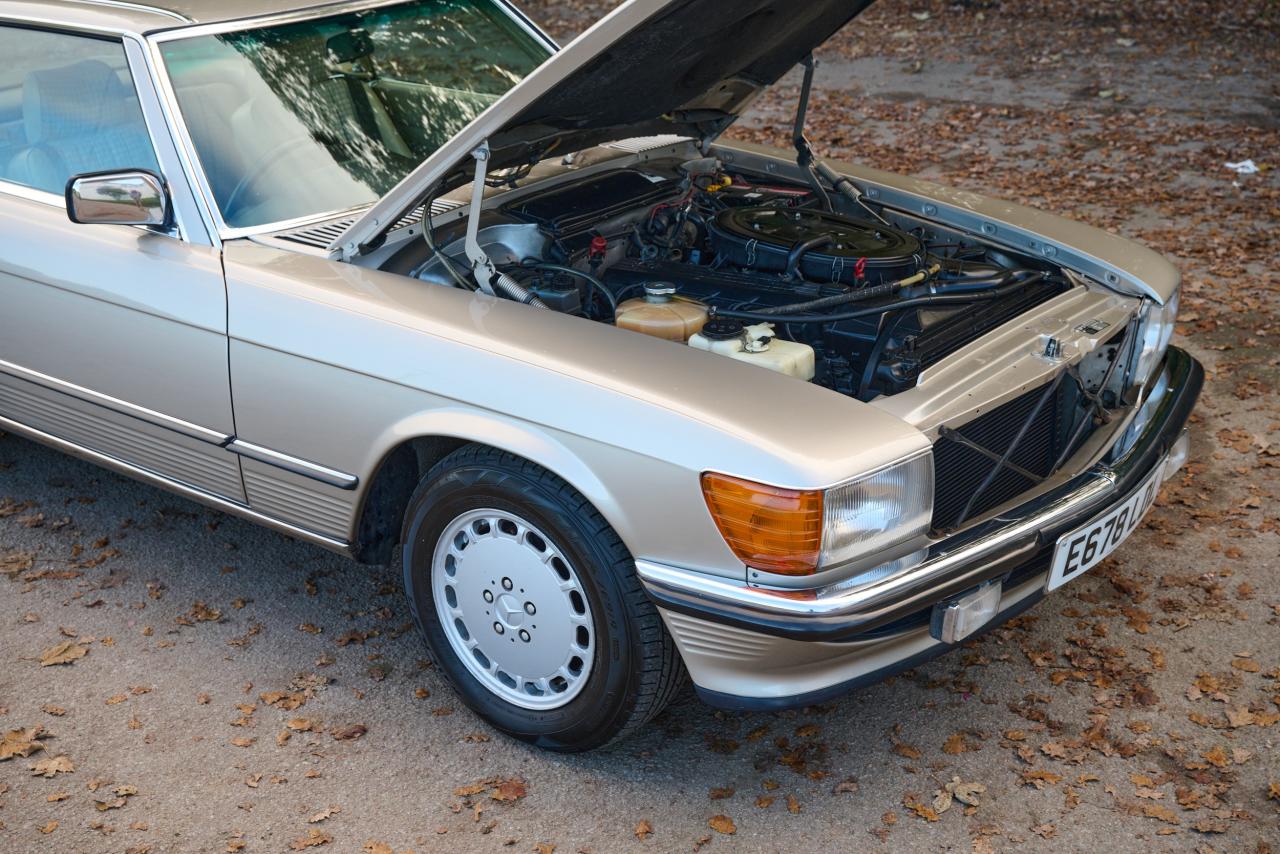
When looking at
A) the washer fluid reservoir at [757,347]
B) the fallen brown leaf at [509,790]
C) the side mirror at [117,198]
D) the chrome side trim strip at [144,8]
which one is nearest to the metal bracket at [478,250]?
the washer fluid reservoir at [757,347]

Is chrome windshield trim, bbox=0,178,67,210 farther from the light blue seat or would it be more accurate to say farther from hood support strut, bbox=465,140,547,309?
hood support strut, bbox=465,140,547,309

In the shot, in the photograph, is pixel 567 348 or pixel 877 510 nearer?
pixel 877 510

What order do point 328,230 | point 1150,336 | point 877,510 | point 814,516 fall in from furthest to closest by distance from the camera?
point 1150,336
point 328,230
point 877,510
point 814,516

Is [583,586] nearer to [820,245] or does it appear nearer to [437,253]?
[437,253]

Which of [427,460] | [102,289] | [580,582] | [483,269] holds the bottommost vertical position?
[580,582]

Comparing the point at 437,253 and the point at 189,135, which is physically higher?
the point at 189,135

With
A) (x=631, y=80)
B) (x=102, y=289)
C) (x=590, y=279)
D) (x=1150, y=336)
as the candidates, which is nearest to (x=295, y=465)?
(x=102, y=289)

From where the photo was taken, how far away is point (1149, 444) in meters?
3.21

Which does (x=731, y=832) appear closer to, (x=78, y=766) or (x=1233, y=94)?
(x=78, y=766)


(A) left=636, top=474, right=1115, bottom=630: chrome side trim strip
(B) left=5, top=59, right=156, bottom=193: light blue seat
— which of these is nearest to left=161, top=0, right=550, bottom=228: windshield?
(B) left=5, top=59, right=156, bottom=193: light blue seat

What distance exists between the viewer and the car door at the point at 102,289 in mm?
3250

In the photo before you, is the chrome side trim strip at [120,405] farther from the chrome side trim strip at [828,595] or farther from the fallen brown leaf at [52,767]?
the chrome side trim strip at [828,595]

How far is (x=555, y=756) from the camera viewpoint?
10.1 ft

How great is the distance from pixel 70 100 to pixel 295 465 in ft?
4.74
